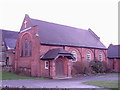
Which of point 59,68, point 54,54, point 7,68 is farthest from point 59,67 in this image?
point 7,68

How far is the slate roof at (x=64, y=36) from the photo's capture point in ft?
88.5

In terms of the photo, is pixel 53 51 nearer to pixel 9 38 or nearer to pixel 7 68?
pixel 7 68

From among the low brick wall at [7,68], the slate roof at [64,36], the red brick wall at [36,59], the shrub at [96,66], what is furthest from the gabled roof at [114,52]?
the low brick wall at [7,68]

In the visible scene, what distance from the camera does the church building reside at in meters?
24.1


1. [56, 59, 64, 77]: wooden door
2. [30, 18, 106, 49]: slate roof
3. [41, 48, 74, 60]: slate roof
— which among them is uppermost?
[30, 18, 106, 49]: slate roof

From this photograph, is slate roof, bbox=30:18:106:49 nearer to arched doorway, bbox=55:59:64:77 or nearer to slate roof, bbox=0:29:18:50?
arched doorway, bbox=55:59:64:77

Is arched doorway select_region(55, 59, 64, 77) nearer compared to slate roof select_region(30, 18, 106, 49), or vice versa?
arched doorway select_region(55, 59, 64, 77)

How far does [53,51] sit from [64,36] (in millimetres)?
7146

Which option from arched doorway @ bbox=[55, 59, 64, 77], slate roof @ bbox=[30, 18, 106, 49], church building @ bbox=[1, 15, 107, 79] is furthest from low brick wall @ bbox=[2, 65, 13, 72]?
arched doorway @ bbox=[55, 59, 64, 77]

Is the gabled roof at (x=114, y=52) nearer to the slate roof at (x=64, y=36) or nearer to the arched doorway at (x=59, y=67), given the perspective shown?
the slate roof at (x=64, y=36)

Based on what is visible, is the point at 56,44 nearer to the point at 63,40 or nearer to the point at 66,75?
the point at 63,40

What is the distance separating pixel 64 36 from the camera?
100ft

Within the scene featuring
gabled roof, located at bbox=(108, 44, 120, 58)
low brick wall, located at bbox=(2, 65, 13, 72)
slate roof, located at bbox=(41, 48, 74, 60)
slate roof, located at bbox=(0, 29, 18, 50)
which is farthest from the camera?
slate roof, located at bbox=(0, 29, 18, 50)

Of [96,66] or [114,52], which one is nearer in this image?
[96,66]
